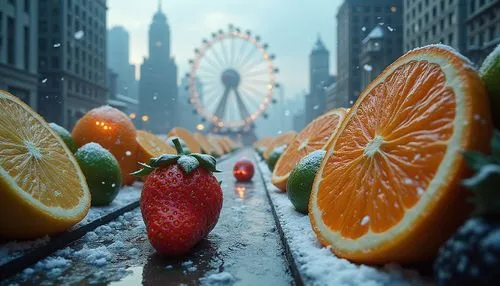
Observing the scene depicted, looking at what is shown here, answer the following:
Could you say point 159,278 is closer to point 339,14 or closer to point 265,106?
point 265,106

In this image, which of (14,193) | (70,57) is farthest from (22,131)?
(70,57)

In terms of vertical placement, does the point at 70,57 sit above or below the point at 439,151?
above

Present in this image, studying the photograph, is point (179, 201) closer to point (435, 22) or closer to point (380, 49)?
point (435, 22)

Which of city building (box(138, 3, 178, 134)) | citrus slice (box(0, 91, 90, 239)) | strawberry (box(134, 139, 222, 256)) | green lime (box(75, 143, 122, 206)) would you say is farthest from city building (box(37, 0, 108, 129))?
city building (box(138, 3, 178, 134))

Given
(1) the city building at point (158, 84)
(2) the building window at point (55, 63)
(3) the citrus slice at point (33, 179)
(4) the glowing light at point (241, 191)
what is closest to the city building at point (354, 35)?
(2) the building window at point (55, 63)

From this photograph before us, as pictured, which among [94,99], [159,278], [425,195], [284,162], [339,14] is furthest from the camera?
[339,14]

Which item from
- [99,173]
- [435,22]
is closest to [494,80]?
[99,173]

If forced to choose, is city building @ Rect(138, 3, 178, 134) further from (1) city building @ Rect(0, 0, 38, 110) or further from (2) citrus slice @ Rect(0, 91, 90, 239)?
(2) citrus slice @ Rect(0, 91, 90, 239)
